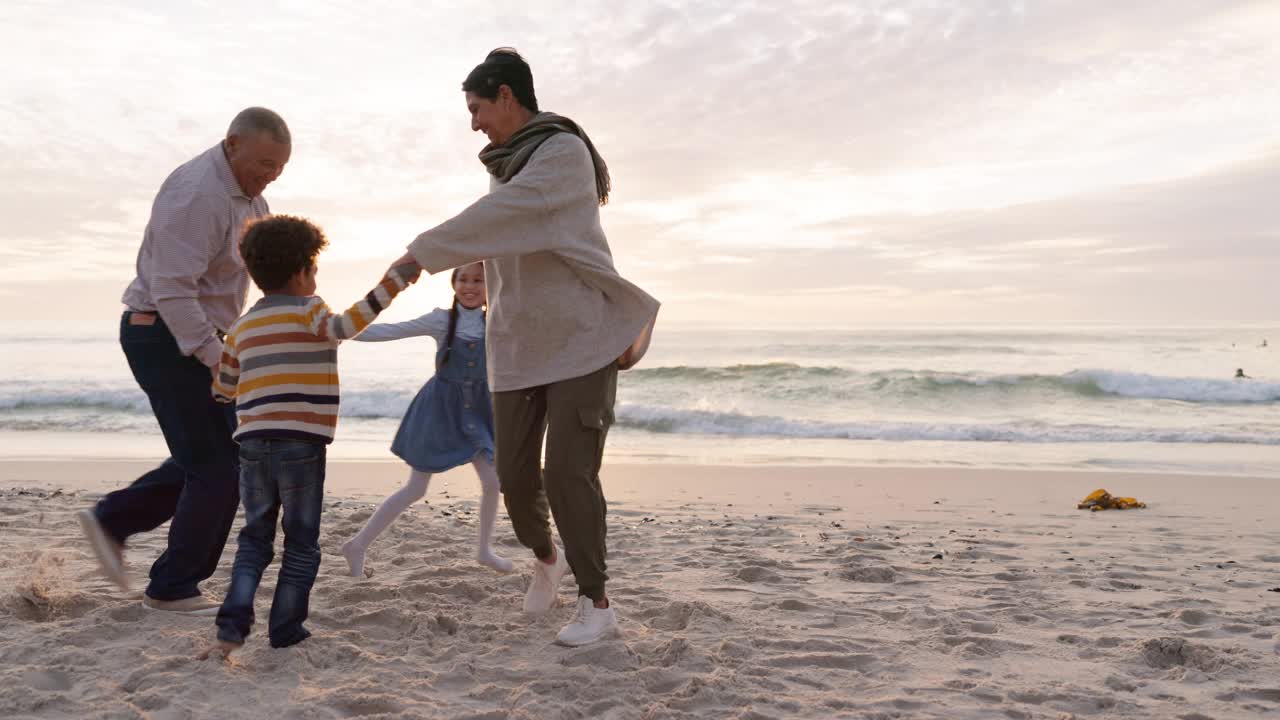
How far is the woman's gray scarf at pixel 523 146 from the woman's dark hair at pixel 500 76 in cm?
11

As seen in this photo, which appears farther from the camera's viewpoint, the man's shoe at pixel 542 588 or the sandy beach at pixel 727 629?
the man's shoe at pixel 542 588

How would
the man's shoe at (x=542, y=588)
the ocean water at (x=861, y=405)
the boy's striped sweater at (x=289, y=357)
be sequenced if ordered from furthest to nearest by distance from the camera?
the ocean water at (x=861, y=405)
the man's shoe at (x=542, y=588)
the boy's striped sweater at (x=289, y=357)

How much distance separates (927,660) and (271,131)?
284cm

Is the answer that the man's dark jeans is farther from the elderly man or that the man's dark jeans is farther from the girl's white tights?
the girl's white tights

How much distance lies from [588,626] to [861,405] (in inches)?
635

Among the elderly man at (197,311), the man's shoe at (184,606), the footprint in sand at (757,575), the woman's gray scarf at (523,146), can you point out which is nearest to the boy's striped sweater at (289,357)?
the elderly man at (197,311)

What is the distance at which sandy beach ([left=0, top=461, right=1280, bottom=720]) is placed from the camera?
2.62 m

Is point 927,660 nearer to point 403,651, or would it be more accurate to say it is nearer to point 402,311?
point 403,651

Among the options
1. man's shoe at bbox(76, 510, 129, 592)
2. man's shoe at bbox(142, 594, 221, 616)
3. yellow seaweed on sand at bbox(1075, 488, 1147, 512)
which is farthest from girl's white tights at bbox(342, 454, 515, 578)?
yellow seaweed on sand at bbox(1075, 488, 1147, 512)

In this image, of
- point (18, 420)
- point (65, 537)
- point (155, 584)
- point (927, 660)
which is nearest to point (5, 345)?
point (18, 420)

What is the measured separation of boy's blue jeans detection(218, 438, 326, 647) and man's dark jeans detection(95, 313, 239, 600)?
0.32m

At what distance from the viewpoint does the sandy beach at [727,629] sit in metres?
2.62

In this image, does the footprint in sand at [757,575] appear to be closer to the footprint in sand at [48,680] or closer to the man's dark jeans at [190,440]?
the man's dark jeans at [190,440]

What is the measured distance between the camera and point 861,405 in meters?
18.5
